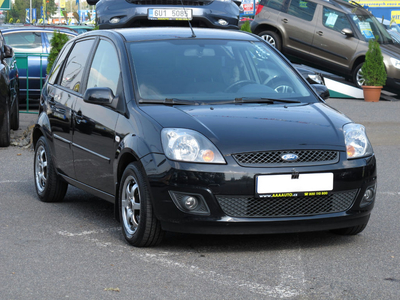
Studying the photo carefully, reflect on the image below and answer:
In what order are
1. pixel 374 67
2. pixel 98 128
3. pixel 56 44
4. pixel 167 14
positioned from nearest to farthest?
pixel 98 128, pixel 167 14, pixel 56 44, pixel 374 67

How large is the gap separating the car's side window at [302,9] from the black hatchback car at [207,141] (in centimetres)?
1232

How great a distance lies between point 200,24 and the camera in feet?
37.4

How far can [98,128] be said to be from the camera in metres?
5.71

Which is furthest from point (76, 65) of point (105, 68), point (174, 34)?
point (174, 34)

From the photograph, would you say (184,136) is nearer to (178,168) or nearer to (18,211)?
(178,168)

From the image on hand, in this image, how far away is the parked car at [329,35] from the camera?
1830cm

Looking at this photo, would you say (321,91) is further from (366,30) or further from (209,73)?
(366,30)

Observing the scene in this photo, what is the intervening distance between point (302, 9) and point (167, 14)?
27.5 feet

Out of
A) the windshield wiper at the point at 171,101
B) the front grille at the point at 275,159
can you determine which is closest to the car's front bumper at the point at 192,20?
the windshield wiper at the point at 171,101

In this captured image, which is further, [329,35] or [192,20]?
[329,35]

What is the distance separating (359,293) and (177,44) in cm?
278


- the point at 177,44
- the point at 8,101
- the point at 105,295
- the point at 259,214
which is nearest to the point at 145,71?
the point at 177,44

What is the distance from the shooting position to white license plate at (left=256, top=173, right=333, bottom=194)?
4715mm

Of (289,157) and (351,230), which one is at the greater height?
(289,157)
